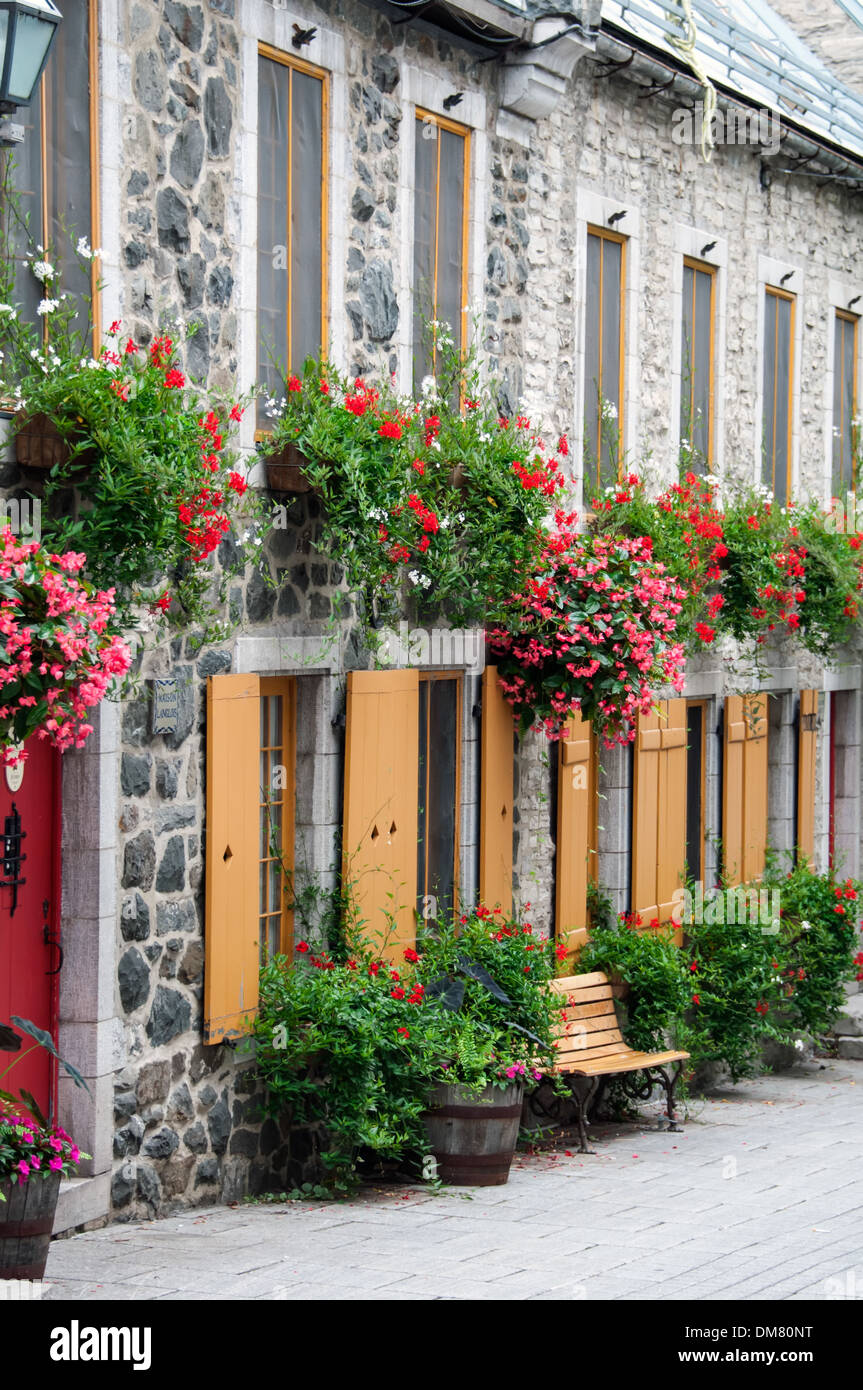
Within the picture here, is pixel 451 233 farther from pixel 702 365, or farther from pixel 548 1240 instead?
pixel 548 1240

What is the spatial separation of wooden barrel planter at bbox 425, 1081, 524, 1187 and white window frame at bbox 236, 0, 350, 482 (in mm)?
2874

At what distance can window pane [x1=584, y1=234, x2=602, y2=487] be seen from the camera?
11336 mm

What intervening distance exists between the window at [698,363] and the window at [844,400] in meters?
2.58

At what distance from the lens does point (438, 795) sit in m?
9.92

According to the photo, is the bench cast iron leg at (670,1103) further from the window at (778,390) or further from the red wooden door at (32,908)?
the window at (778,390)

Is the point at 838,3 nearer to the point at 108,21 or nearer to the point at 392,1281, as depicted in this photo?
the point at 108,21

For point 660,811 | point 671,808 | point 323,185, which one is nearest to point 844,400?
point 671,808

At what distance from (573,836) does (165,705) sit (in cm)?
413

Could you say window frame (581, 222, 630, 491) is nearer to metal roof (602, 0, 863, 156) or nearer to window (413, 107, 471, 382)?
metal roof (602, 0, 863, 156)

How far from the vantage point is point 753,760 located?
45.0 ft

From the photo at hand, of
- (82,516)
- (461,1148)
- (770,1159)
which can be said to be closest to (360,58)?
(82,516)

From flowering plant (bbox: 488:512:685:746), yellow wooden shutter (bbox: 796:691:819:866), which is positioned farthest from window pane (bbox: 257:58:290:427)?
yellow wooden shutter (bbox: 796:691:819:866)

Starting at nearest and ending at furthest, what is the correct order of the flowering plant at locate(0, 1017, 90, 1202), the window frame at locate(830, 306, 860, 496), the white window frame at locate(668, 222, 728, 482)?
the flowering plant at locate(0, 1017, 90, 1202) < the white window frame at locate(668, 222, 728, 482) < the window frame at locate(830, 306, 860, 496)

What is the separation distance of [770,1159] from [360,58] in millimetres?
5900
